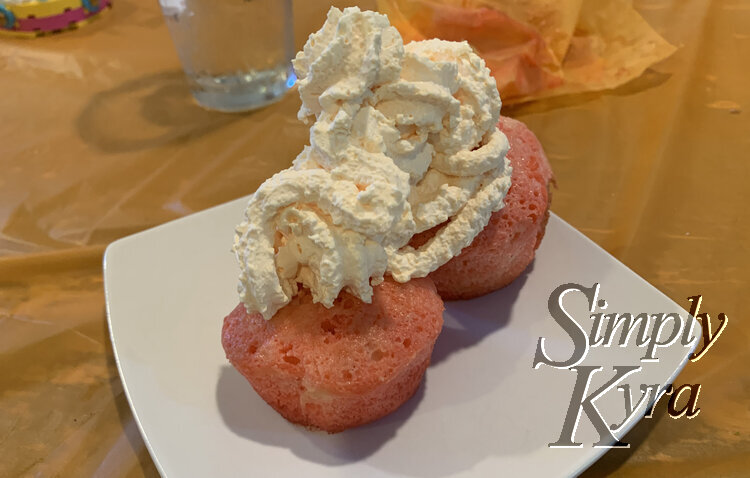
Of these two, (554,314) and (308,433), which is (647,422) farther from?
(308,433)

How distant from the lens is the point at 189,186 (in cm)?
141

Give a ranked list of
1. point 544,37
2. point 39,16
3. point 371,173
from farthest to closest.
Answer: point 39,16 → point 544,37 → point 371,173

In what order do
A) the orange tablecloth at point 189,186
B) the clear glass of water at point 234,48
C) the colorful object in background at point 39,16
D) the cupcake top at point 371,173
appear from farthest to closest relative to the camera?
the colorful object in background at point 39,16, the clear glass of water at point 234,48, the orange tablecloth at point 189,186, the cupcake top at point 371,173

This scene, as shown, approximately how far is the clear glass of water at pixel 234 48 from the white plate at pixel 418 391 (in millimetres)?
633

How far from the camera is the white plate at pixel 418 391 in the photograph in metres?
0.72

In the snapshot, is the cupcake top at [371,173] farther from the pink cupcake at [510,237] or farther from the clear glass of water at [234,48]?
the clear glass of water at [234,48]

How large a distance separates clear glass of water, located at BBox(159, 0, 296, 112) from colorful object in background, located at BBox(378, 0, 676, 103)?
0.33m

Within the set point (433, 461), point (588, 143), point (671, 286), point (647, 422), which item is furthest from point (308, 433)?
point (588, 143)

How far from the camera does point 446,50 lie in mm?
835

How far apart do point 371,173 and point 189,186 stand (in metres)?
0.84

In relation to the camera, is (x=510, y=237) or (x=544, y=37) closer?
(x=510, y=237)

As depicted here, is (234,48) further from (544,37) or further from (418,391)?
(418,391)

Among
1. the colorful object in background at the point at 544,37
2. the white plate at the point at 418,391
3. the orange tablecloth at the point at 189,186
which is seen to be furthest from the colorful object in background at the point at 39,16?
the white plate at the point at 418,391

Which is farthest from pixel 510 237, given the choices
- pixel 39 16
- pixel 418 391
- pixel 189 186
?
pixel 39 16
